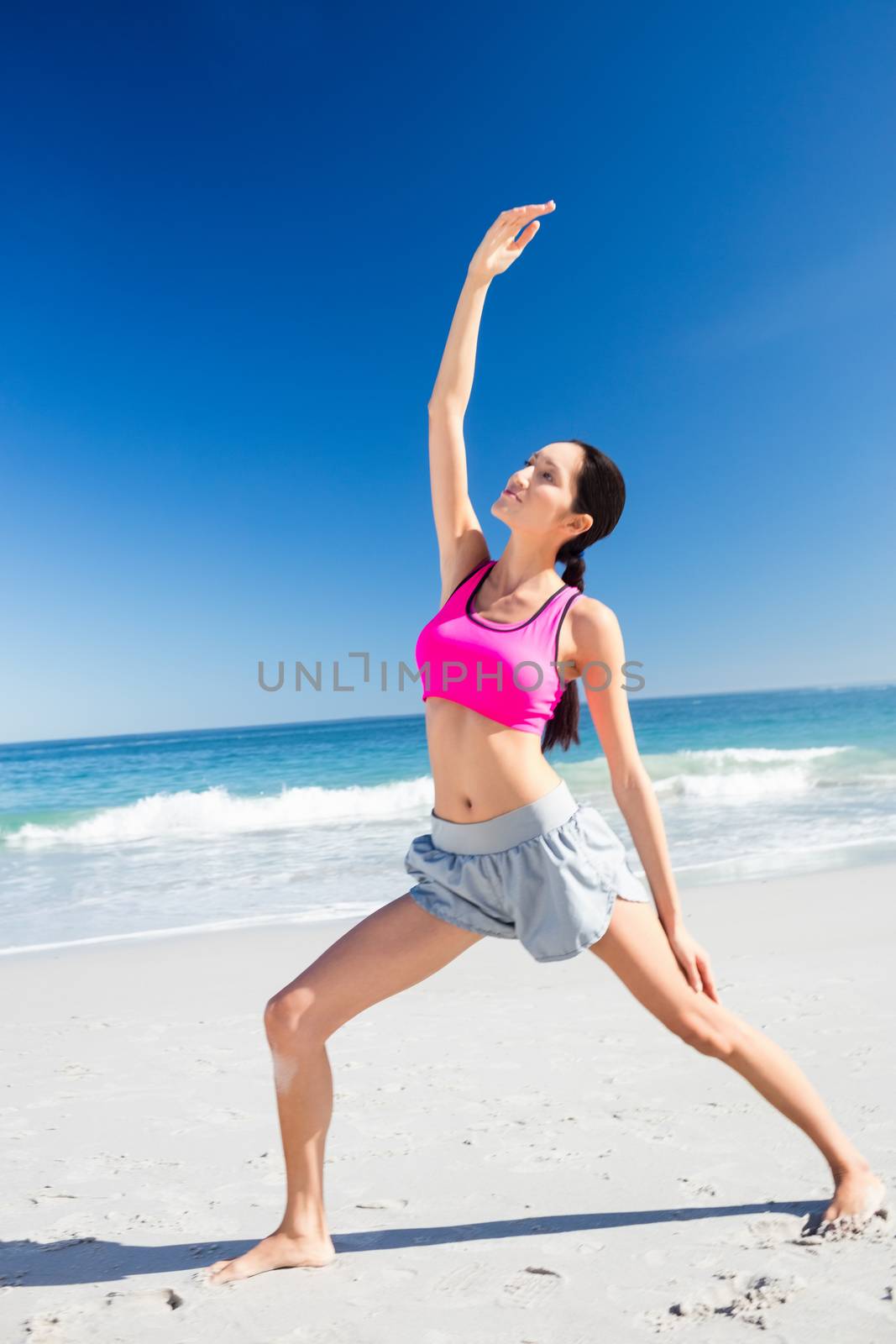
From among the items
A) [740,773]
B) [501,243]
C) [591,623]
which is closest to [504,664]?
[591,623]

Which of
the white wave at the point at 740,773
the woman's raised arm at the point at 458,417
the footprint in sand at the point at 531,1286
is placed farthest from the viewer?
the white wave at the point at 740,773

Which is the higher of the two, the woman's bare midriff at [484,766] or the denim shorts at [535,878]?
the woman's bare midriff at [484,766]

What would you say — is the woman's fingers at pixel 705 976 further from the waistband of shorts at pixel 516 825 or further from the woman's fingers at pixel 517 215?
the woman's fingers at pixel 517 215

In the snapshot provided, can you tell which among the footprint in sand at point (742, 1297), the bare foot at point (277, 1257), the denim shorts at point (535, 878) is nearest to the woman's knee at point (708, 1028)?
the denim shorts at point (535, 878)

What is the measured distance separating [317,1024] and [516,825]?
0.64m

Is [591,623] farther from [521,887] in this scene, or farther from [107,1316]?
[107,1316]

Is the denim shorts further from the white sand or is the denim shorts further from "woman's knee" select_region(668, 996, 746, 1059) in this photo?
the white sand

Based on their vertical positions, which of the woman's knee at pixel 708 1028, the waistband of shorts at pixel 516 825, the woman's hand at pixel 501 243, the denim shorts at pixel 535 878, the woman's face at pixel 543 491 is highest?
the woman's hand at pixel 501 243

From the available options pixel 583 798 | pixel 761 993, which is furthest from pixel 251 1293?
pixel 583 798

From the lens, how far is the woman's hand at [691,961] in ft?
7.85

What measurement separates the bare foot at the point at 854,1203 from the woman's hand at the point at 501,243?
253 centimetres

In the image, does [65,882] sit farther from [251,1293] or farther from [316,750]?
[316,750]

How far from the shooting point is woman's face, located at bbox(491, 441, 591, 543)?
8.29 feet

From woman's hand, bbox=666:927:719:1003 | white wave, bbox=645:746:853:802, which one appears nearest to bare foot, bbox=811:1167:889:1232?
woman's hand, bbox=666:927:719:1003
